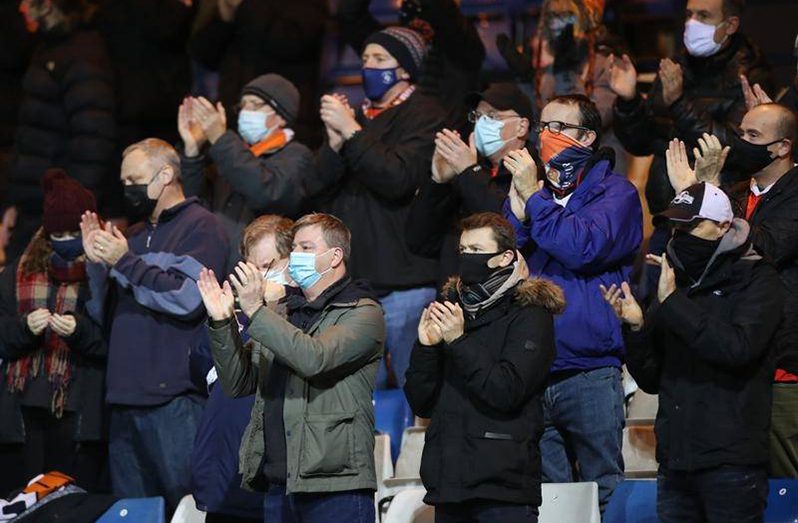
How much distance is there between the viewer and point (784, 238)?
6.89 metres

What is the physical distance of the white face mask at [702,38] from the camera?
829cm

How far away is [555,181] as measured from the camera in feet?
24.1

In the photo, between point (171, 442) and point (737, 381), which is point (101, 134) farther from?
point (737, 381)

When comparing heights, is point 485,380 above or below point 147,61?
below

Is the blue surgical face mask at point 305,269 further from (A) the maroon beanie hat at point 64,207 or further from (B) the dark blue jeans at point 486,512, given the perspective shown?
(A) the maroon beanie hat at point 64,207

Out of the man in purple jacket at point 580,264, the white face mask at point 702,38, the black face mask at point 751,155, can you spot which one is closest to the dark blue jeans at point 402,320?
the man in purple jacket at point 580,264

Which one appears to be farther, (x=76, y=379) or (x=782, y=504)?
(x=76, y=379)

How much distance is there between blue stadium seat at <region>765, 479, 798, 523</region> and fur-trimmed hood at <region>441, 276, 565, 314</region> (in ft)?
3.79

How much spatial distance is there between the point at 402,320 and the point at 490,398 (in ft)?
7.41

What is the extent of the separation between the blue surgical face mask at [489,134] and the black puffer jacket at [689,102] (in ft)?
2.55

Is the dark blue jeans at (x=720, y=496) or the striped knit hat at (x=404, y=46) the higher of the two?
the striped knit hat at (x=404, y=46)

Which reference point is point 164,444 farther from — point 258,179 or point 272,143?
point 272,143

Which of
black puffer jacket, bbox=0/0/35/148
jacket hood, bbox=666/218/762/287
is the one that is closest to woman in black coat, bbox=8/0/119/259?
black puffer jacket, bbox=0/0/35/148

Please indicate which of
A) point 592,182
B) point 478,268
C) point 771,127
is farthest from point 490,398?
point 771,127
